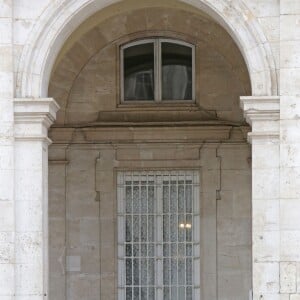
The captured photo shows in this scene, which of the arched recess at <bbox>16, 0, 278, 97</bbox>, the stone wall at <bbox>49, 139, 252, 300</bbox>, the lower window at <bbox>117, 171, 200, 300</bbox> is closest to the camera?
the arched recess at <bbox>16, 0, 278, 97</bbox>

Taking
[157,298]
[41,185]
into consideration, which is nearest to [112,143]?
[157,298]

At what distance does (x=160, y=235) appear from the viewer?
17.3m

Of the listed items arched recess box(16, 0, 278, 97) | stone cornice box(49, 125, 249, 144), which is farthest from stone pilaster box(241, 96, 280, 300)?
stone cornice box(49, 125, 249, 144)

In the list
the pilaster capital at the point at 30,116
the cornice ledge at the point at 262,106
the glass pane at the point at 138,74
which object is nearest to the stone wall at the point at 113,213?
the glass pane at the point at 138,74

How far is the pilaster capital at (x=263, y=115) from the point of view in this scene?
12805 mm

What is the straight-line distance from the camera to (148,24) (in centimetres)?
1733

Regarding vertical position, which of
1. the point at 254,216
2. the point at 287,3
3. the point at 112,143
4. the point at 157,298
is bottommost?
the point at 157,298

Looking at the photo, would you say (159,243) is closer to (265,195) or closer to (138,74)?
(138,74)

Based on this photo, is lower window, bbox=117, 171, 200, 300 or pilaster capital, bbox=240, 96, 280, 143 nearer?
pilaster capital, bbox=240, 96, 280, 143

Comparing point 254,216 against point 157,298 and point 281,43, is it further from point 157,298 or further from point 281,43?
point 157,298

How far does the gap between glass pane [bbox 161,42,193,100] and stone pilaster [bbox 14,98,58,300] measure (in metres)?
4.72

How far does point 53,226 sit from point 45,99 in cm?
447

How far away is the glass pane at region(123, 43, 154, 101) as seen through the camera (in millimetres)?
17578

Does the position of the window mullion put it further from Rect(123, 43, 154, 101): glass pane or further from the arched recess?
the arched recess
